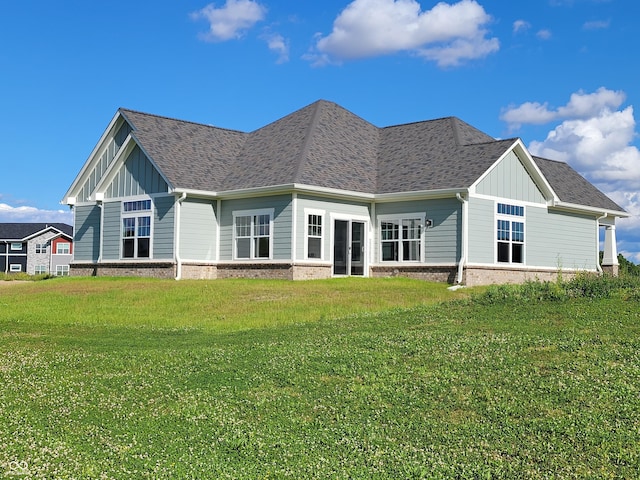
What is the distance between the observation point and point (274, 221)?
87.8ft

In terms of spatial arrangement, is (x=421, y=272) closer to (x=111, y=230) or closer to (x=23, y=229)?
(x=111, y=230)

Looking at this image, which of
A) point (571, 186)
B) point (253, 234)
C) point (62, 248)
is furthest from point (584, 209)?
point (62, 248)

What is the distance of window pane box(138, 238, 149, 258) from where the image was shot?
29.1m

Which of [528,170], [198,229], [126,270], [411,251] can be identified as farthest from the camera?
[126,270]

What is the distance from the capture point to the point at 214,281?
26.2 metres

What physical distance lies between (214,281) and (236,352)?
14.2 meters

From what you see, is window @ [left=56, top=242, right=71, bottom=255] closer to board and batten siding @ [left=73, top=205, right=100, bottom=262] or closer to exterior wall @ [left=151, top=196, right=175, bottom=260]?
board and batten siding @ [left=73, top=205, right=100, bottom=262]

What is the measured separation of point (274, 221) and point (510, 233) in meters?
8.63

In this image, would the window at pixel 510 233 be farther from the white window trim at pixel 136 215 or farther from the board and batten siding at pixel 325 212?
the white window trim at pixel 136 215

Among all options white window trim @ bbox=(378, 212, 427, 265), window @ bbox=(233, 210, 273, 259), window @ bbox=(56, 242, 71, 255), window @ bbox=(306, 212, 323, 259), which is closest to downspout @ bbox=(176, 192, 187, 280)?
window @ bbox=(233, 210, 273, 259)

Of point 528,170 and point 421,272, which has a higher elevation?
point 528,170

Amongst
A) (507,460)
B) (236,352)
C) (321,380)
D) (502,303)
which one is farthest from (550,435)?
(502,303)

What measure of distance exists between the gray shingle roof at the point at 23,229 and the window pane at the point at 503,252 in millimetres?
55394

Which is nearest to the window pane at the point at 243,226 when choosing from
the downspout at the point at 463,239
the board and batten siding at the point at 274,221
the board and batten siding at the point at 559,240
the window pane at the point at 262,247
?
the board and batten siding at the point at 274,221
